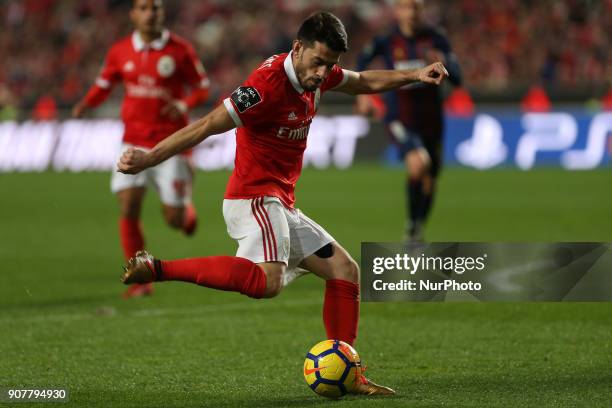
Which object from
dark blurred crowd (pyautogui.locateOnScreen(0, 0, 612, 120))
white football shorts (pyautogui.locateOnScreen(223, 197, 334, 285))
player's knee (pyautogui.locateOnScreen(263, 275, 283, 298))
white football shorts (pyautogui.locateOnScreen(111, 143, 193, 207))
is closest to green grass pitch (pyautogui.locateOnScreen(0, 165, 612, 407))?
player's knee (pyautogui.locateOnScreen(263, 275, 283, 298))

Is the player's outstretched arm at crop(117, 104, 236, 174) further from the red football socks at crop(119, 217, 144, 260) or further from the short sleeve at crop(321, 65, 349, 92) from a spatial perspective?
the red football socks at crop(119, 217, 144, 260)

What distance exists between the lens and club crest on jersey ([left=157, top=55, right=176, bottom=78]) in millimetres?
9023

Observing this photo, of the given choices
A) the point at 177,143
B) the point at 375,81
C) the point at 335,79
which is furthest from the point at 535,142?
the point at 177,143

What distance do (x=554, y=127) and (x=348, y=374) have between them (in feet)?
52.2

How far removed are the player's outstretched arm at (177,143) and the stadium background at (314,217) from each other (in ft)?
3.55


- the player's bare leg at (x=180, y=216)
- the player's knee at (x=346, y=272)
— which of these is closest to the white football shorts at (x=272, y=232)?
the player's knee at (x=346, y=272)

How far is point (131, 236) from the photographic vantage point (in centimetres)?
891

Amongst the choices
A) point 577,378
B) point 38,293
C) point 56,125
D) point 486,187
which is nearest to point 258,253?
point 577,378

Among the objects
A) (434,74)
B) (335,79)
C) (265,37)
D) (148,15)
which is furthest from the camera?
(265,37)

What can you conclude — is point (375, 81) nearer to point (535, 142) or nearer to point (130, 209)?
point (130, 209)

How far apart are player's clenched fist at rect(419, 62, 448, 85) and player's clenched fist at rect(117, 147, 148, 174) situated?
1.42 metres

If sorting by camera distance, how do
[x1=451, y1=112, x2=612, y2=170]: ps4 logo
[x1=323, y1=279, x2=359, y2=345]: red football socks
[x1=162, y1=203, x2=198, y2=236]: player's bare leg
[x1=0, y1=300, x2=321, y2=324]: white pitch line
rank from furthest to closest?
[x1=451, y1=112, x2=612, y2=170]: ps4 logo
[x1=162, y1=203, x2=198, y2=236]: player's bare leg
[x1=0, y1=300, x2=321, y2=324]: white pitch line
[x1=323, y1=279, x2=359, y2=345]: red football socks

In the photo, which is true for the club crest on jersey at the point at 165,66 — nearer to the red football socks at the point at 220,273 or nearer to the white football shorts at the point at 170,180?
the white football shorts at the point at 170,180

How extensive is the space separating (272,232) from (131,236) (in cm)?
389
